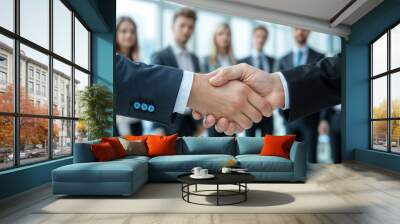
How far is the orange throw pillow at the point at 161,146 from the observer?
5258 mm

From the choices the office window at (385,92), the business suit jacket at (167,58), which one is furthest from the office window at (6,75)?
the office window at (385,92)

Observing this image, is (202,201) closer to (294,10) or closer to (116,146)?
(116,146)

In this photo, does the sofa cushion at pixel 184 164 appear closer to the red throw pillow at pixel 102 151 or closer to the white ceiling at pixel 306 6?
the red throw pillow at pixel 102 151

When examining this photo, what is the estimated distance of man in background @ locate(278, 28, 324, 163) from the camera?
6509mm

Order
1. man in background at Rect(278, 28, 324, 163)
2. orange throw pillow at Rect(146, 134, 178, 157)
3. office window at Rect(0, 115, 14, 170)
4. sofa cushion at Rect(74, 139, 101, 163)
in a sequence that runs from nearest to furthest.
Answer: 1. office window at Rect(0, 115, 14, 170)
2. sofa cushion at Rect(74, 139, 101, 163)
3. orange throw pillow at Rect(146, 134, 178, 157)
4. man in background at Rect(278, 28, 324, 163)

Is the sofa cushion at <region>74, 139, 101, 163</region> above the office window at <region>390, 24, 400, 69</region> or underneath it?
underneath

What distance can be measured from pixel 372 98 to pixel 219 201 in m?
4.70

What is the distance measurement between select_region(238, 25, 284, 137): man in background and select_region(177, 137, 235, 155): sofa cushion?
1.09 m

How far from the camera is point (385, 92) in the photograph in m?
6.58

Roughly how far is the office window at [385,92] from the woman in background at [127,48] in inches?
160

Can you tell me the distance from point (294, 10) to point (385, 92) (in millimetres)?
2203

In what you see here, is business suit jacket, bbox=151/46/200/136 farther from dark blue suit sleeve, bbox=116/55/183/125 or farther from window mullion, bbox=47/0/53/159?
dark blue suit sleeve, bbox=116/55/183/125

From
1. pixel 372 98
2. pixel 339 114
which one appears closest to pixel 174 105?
pixel 339 114

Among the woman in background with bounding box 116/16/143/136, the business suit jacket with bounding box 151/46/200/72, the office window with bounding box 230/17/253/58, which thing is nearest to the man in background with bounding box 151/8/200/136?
the business suit jacket with bounding box 151/46/200/72
